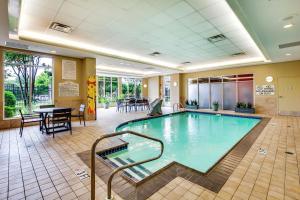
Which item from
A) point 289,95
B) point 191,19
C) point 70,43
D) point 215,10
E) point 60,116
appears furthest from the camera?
point 289,95

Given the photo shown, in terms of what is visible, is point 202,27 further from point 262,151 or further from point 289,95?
point 289,95

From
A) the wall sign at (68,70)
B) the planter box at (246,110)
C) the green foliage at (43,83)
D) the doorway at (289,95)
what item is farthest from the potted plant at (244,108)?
the green foliage at (43,83)

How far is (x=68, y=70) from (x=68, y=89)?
856 millimetres

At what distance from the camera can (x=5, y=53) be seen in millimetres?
5461

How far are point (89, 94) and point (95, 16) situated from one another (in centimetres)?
407

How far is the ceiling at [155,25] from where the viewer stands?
124 inches

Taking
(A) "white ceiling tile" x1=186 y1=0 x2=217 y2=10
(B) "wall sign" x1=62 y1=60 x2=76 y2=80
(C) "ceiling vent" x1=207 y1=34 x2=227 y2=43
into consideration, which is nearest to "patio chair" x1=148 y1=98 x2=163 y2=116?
(B) "wall sign" x1=62 y1=60 x2=76 y2=80

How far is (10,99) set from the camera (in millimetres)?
5594

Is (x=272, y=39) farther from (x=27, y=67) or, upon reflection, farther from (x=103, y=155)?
(x=27, y=67)

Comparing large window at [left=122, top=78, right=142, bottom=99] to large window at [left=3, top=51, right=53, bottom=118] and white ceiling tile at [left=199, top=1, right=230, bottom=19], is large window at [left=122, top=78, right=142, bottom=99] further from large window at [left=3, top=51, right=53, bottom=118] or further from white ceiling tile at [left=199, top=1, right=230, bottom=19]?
white ceiling tile at [left=199, top=1, right=230, bottom=19]

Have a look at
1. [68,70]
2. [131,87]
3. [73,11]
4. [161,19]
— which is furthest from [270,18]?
[131,87]

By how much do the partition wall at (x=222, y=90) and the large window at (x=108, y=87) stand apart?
6857 mm

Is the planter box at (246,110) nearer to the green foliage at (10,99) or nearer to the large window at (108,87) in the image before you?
the large window at (108,87)

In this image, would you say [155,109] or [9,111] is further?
[155,109]
